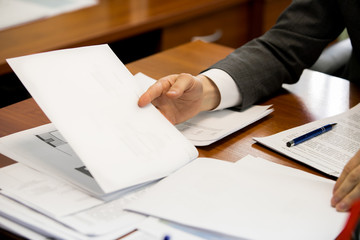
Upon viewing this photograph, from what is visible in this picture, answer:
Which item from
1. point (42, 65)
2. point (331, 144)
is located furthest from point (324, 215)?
point (42, 65)

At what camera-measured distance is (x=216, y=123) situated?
1.08 metres

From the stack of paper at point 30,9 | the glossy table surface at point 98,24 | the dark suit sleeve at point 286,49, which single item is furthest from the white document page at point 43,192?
the stack of paper at point 30,9

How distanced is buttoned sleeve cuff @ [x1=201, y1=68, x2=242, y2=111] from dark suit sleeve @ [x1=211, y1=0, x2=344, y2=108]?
0.05 feet

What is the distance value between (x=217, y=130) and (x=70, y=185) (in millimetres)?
325

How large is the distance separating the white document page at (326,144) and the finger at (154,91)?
194mm

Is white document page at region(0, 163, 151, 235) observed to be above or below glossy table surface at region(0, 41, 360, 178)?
below

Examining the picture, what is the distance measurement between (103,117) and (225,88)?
1.17ft

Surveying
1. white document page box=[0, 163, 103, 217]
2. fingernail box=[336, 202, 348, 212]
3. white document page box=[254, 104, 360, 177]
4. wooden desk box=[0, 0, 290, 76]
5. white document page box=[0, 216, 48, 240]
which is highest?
wooden desk box=[0, 0, 290, 76]

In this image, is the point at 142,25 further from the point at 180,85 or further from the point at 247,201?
the point at 247,201

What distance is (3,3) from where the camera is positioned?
1.91 meters

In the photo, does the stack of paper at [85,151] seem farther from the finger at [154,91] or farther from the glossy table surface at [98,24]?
the glossy table surface at [98,24]

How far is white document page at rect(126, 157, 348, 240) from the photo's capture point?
0.73 m

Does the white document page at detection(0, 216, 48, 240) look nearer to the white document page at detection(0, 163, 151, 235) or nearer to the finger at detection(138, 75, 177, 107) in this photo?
the white document page at detection(0, 163, 151, 235)

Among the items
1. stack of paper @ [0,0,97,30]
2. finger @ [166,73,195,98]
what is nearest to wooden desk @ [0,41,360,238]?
finger @ [166,73,195,98]
